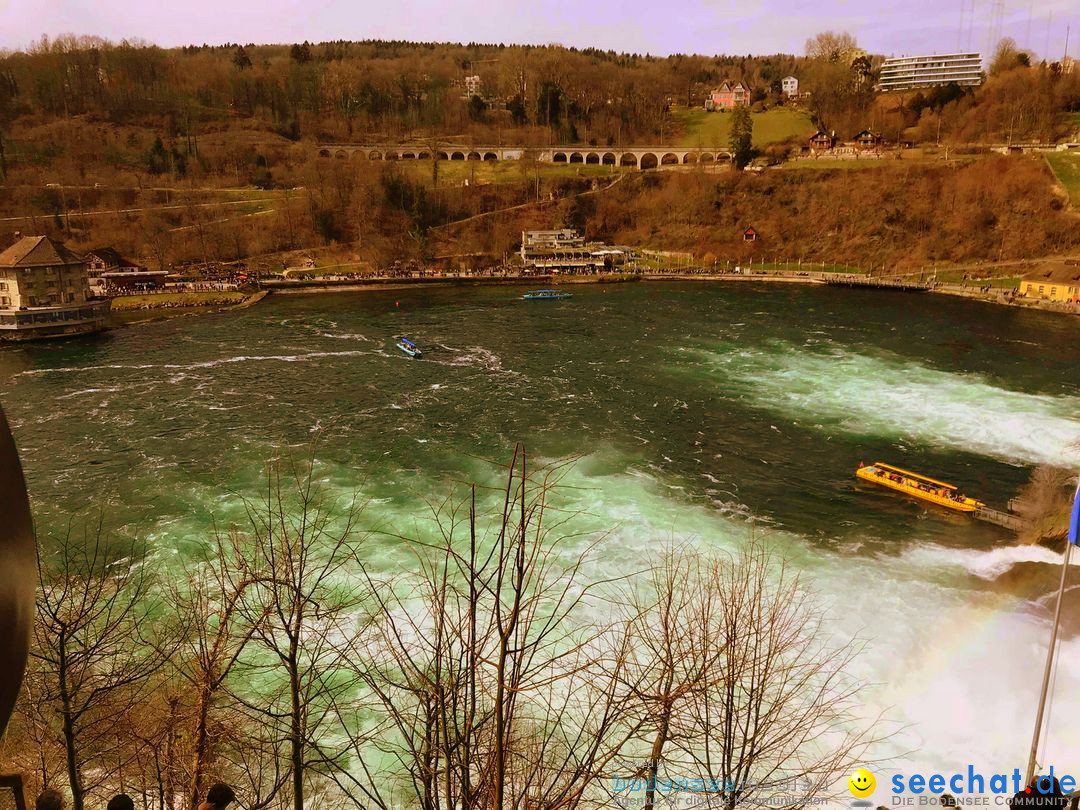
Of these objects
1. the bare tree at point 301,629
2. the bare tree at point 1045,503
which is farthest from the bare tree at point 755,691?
the bare tree at point 1045,503

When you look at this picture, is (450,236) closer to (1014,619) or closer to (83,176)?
(83,176)

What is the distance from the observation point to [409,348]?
47.6m

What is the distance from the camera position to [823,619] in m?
18.7

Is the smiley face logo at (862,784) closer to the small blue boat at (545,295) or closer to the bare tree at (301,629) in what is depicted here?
the bare tree at (301,629)

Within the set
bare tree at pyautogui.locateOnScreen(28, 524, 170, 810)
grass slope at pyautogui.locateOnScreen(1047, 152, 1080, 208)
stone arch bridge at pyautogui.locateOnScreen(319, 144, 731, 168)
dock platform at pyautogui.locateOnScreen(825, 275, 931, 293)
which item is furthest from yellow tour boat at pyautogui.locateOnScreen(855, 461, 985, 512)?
stone arch bridge at pyautogui.locateOnScreen(319, 144, 731, 168)

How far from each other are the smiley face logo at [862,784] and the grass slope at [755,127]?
381 ft

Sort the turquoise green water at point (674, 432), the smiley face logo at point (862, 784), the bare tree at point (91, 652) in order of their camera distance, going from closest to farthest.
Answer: the bare tree at point (91, 652)
the smiley face logo at point (862, 784)
the turquoise green water at point (674, 432)

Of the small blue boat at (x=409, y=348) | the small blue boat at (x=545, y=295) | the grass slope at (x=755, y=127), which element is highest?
the grass slope at (x=755, y=127)

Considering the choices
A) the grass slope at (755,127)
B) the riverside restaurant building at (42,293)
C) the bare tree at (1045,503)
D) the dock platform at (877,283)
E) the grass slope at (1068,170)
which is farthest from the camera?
the grass slope at (755,127)

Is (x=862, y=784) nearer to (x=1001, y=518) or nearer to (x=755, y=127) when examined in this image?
(x=1001, y=518)

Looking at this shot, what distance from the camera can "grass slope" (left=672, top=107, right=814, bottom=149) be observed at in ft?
394

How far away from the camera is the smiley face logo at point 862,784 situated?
13.5 metres

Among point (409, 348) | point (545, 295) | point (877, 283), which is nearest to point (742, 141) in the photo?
point (877, 283)

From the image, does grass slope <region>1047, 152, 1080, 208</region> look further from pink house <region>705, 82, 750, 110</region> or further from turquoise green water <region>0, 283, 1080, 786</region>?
pink house <region>705, 82, 750, 110</region>
